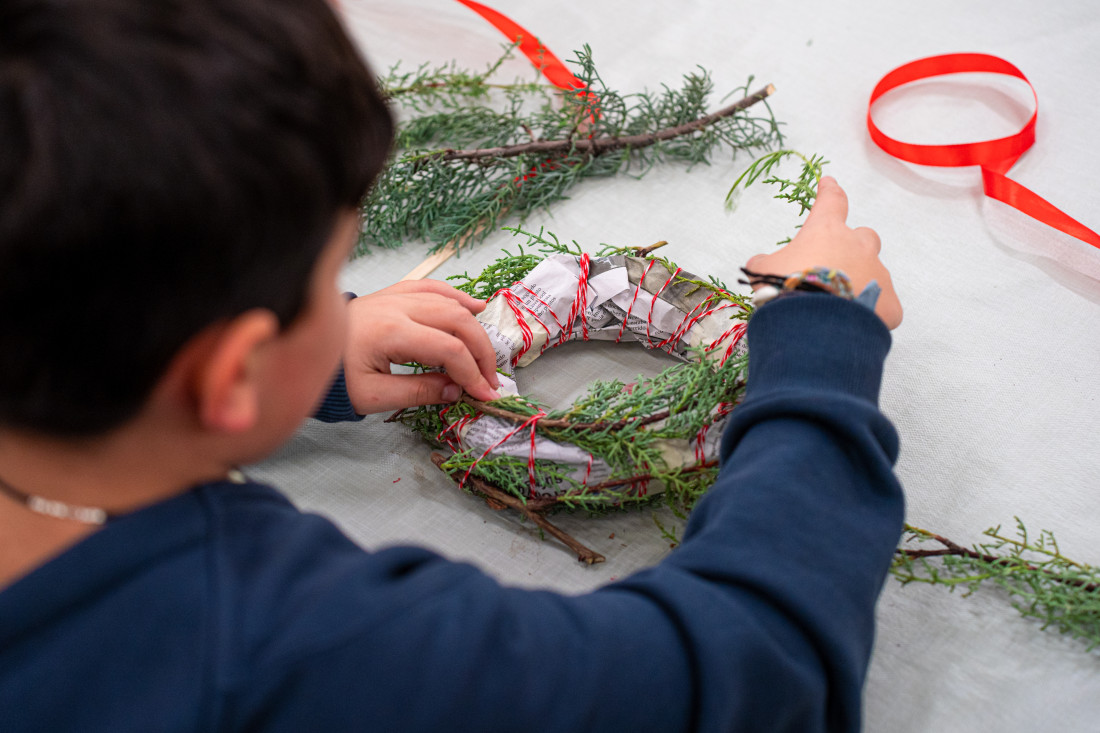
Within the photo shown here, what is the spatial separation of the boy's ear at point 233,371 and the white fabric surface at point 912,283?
12.7 inches

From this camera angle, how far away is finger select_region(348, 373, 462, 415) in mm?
665

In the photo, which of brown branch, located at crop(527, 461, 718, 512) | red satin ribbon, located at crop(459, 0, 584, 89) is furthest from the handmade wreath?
red satin ribbon, located at crop(459, 0, 584, 89)

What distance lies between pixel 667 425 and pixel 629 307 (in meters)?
0.16

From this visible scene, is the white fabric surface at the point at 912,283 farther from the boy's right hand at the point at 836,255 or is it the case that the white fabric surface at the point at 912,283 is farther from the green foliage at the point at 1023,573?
the boy's right hand at the point at 836,255

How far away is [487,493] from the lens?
2.12ft

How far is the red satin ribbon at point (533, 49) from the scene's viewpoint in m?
1.03

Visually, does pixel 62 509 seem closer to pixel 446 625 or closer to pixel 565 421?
pixel 446 625

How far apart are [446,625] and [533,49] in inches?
34.3

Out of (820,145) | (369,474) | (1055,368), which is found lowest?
(369,474)

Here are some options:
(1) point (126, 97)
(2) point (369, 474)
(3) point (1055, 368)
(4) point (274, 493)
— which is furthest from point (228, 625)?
(3) point (1055, 368)

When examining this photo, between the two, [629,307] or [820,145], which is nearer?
[629,307]

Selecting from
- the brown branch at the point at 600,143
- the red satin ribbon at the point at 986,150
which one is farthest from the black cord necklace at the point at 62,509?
the red satin ribbon at the point at 986,150

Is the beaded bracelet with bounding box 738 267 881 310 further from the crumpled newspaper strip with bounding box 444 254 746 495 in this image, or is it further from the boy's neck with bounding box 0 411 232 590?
the boy's neck with bounding box 0 411 232 590

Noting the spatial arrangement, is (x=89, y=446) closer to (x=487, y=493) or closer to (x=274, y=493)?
(x=274, y=493)
